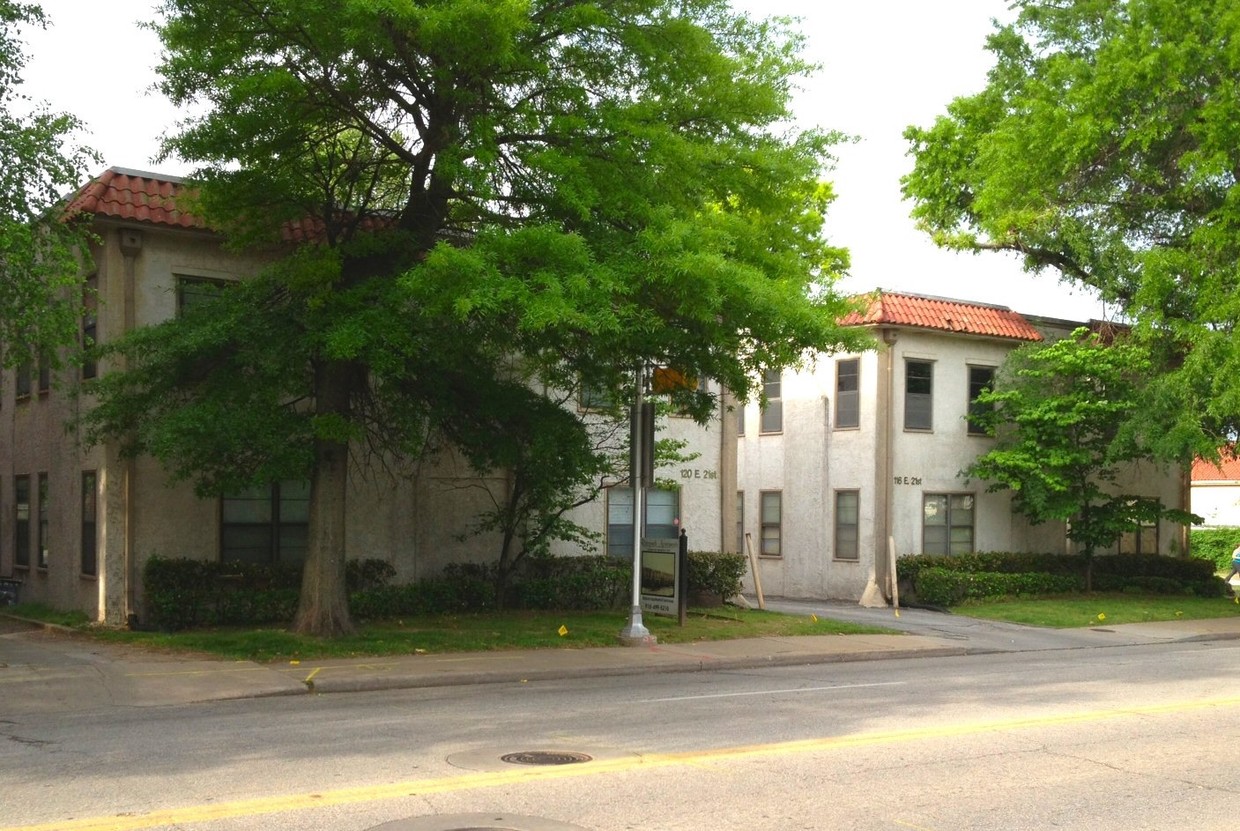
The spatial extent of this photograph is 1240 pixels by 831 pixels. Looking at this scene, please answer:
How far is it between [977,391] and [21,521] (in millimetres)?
21894

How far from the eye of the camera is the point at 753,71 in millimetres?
17000

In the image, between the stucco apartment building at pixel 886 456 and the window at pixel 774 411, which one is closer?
the stucco apartment building at pixel 886 456

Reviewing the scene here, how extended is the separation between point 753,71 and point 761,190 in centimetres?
170

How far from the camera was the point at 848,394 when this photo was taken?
2939 cm

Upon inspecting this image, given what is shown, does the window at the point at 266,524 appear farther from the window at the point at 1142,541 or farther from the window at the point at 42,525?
the window at the point at 1142,541

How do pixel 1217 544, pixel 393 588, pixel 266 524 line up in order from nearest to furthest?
pixel 266 524
pixel 393 588
pixel 1217 544

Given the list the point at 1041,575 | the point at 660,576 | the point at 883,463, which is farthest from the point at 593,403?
the point at 1041,575

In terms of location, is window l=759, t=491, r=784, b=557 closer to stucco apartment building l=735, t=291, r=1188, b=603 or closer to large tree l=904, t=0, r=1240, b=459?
stucco apartment building l=735, t=291, r=1188, b=603

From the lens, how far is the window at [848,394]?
29.1 metres

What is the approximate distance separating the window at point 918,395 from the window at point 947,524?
5.89 feet

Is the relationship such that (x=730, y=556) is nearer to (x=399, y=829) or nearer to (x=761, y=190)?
(x=761, y=190)

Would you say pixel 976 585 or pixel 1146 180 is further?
pixel 1146 180

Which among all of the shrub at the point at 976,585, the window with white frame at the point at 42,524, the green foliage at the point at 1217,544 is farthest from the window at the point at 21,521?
the green foliage at the point at 1217,544

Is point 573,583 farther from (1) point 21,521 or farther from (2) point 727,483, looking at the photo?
(1) point 21,521
